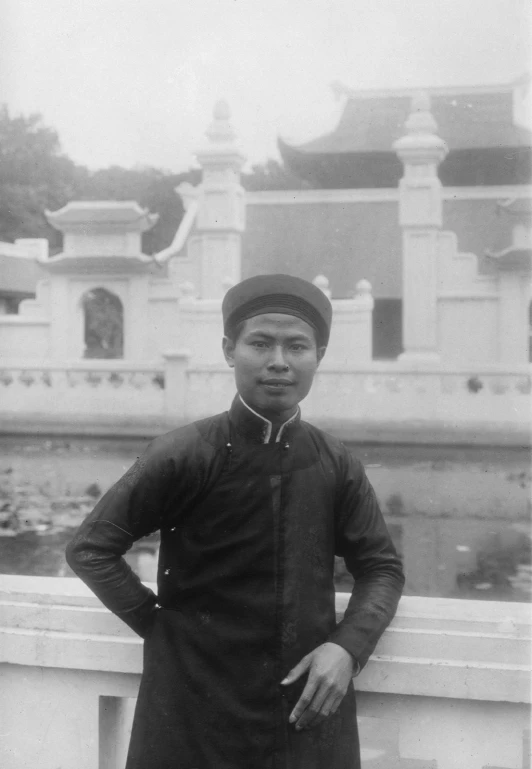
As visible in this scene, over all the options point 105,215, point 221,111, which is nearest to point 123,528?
point 221,111

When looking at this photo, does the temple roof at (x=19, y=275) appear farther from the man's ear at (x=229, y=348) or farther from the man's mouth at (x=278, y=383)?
the man's mouth at (x=278, y=383)

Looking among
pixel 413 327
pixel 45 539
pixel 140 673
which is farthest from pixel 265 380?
pixel 413 327

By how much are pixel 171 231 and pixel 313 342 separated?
10.2 metres

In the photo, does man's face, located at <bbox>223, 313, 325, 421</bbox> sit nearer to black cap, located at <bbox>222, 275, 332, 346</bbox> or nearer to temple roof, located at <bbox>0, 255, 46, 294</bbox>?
black cap, located at <bbox>222, 275, 332, 346</bbox>

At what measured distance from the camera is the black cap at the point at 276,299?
127cm

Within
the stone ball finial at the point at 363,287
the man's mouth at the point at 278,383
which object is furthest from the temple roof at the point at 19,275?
the man's mouth at the point at 278,383

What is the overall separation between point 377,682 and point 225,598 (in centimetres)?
26

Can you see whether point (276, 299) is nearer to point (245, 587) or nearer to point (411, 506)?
point (245, 587)

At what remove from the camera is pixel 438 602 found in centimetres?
129

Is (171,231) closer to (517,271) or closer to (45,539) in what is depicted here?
(517,271)

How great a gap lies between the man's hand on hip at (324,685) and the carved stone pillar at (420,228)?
892cm

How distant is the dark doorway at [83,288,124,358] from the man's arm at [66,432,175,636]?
9608 millimetres

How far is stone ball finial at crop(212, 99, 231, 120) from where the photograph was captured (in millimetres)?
8195

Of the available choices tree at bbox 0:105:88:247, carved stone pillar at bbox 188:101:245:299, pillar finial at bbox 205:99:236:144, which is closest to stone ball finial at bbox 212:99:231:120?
pillar finial at bbox 205:99:236:144
